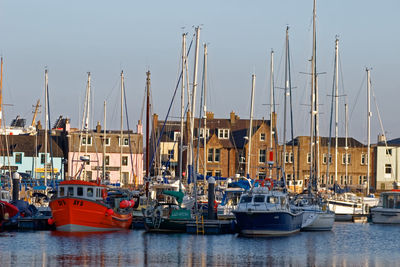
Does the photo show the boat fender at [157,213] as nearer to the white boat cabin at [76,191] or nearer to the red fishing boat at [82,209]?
the red fishing boat at [82,209]

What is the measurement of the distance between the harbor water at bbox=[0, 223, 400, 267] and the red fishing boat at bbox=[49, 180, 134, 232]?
933 millimetres

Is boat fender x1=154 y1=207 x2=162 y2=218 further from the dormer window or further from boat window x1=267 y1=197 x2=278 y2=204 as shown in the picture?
the dormer window

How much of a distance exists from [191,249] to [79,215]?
10791 millimetres

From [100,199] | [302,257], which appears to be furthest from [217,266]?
[100,199]

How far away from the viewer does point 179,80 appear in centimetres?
7519

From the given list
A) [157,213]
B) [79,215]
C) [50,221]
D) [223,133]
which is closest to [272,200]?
[157,213]

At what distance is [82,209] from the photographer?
58.2 metres

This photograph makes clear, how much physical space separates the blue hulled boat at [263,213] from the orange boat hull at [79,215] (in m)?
9.98

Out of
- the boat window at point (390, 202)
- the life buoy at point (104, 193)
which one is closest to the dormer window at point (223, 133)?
the boat window at point (390, 202)

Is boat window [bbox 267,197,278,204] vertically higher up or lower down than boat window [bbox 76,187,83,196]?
lower down

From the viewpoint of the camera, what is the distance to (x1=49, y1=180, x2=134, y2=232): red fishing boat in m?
58.0

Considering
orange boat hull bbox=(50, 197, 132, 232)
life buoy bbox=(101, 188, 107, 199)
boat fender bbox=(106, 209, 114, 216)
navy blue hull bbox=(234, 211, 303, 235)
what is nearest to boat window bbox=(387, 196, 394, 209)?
navy blue hull bbox=(234, 211, 303, 235)

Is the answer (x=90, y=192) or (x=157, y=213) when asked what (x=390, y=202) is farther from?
(x=90, y=192)

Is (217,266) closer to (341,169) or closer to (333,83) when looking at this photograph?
(333,83)
